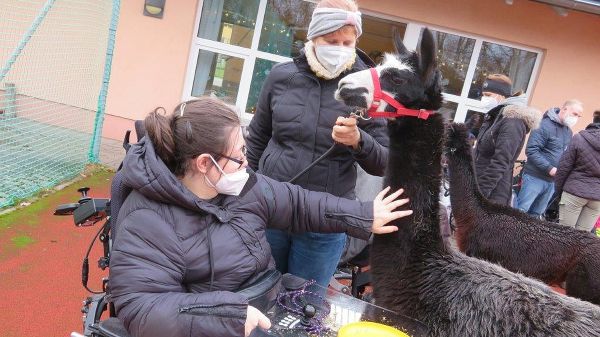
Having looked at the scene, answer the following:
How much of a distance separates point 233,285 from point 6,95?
14.4ft

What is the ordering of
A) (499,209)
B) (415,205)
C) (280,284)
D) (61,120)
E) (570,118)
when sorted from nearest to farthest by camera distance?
1. (280,284)
2. (415,205)
3. (499,209)
4. (570,118)
5. (61,120)

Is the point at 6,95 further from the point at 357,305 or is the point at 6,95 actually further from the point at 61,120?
the point at 357,305

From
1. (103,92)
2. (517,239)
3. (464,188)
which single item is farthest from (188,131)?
(103,92)

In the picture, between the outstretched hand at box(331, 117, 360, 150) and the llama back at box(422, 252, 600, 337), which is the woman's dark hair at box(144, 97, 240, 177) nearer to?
the outstretched hand at box(331, 117, 360, 150)

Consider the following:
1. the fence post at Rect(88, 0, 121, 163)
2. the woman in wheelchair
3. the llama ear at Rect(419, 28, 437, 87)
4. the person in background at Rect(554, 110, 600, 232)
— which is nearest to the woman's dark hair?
the woman in wheelchair

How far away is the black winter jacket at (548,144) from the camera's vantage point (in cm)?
523

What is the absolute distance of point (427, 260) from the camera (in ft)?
6.15

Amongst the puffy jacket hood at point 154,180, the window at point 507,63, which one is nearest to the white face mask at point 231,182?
the puffy jacket hood at point 154,180

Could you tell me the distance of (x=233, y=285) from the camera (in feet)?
4.98

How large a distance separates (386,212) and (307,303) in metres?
0.48

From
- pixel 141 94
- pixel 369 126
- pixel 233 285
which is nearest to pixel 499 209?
pixel 369 126

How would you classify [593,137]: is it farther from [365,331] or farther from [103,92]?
[103,92]

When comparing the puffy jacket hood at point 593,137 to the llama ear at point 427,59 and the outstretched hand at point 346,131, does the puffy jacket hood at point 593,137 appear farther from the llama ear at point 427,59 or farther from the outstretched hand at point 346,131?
the outstretched hand at point 346,131

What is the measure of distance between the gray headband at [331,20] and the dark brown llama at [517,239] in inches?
76.5
